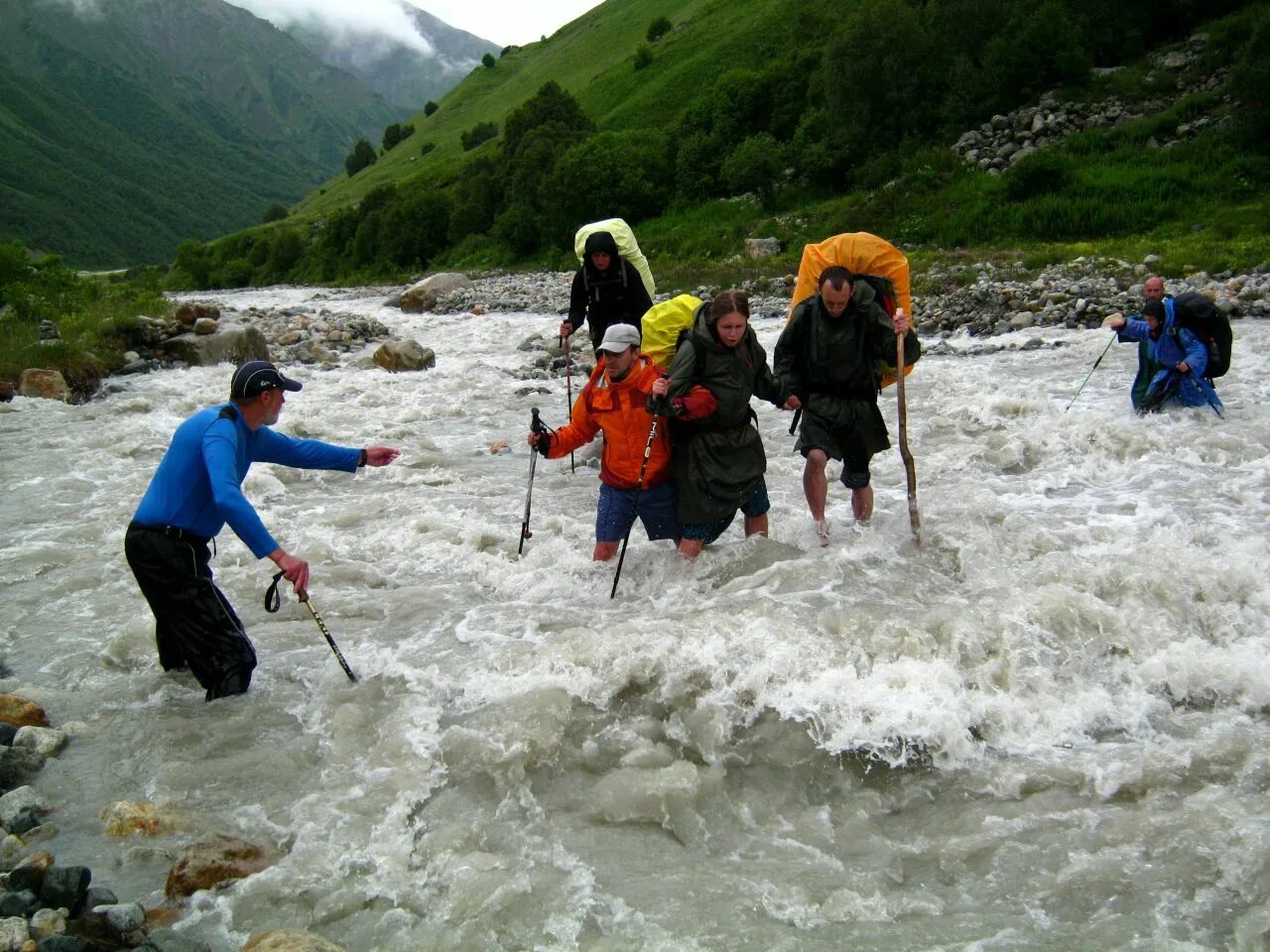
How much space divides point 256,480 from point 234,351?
10.6 meters

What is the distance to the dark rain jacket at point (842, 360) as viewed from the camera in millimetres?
7496

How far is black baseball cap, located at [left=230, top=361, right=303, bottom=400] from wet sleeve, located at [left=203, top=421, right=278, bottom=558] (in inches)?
8.8

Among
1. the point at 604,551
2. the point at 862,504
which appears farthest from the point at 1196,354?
the point at 604,551

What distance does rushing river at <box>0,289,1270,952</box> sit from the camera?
4.21m

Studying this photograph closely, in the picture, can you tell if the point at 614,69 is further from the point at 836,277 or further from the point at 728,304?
the point at 728,304

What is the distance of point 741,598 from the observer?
7.28 m

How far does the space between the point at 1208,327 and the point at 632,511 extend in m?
8.33

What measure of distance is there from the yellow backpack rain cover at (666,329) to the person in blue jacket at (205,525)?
9.36 feet

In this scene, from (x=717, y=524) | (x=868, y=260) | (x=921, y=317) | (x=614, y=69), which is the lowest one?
(x=717, y=524)

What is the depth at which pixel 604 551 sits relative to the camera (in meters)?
7.81

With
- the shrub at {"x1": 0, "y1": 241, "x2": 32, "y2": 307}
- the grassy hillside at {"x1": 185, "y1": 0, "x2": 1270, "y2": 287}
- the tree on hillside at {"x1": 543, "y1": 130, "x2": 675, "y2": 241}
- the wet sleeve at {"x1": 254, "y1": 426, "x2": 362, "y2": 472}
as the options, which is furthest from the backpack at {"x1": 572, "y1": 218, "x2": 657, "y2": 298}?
the tree on hillside at {"x1": 543, "y1": 130, "x2": 675, "y2": 241}

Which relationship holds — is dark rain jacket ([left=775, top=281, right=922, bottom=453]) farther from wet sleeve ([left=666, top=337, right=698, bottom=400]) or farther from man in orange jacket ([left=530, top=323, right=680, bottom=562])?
man in orange jacket ([left=530, top=323, right=680, bottom=562])

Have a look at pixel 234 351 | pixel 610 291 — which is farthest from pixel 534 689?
pixel 234 351

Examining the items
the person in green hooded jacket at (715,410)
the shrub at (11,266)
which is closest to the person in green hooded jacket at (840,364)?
the person in green hooded jacket at (715,410)
